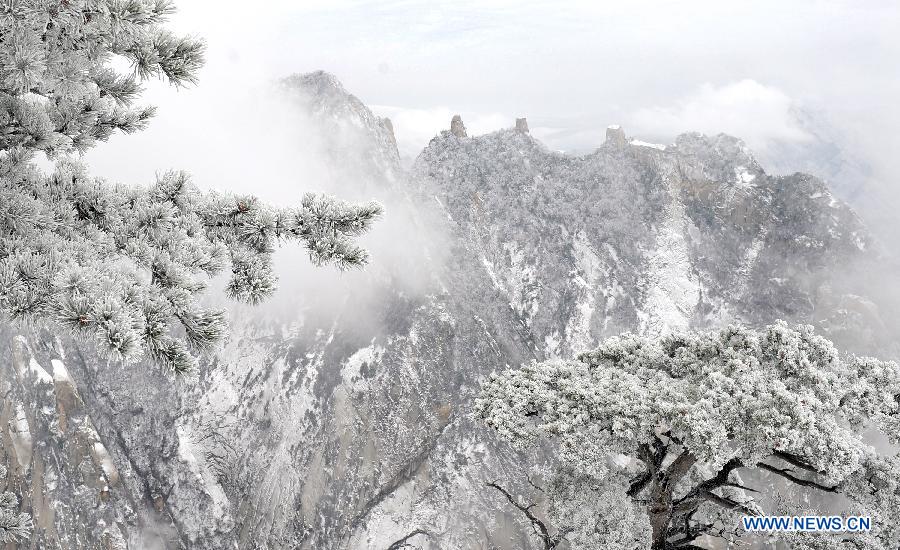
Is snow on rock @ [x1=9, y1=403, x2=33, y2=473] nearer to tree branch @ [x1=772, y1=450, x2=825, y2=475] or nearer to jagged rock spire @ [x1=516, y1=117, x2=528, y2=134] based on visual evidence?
tree branch @ [x1=772, y1=450, x2=825, y2=475]

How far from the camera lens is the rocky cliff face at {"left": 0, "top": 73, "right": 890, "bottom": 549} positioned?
55.1 m

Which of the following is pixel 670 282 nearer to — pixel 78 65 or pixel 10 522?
pixel 10 522

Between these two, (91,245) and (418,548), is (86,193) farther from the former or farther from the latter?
(418,548)

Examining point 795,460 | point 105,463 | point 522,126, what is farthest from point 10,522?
point 522,126

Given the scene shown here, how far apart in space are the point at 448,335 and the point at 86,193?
5999cm

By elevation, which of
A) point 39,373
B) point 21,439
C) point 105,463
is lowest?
point 105,463

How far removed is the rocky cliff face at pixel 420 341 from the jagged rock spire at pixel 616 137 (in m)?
0.40

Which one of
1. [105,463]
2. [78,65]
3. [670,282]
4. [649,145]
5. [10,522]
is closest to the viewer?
[78,65]

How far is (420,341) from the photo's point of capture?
64.3 meters

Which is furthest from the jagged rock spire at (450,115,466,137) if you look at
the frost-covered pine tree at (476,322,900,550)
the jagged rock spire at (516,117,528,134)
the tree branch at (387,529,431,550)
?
the frost-covered pine tree at (476,322,900,550)

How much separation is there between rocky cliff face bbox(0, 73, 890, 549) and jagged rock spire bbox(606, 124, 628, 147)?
1.31 feet

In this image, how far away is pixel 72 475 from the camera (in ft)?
176

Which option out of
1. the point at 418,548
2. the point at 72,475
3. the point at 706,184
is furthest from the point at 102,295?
the point at 706,184

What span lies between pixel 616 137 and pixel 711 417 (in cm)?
8405
